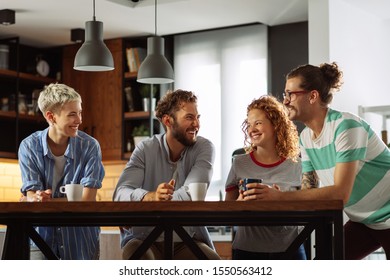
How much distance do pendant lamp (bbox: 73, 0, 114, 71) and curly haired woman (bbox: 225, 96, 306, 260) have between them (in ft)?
6.14

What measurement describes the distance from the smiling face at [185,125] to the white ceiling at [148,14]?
9.23 feet

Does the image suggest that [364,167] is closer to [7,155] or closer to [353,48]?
[353,48]

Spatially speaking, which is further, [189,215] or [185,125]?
[185,125]

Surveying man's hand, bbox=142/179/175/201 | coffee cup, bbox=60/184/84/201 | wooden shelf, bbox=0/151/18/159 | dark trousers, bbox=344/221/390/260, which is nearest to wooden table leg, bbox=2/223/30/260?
coffee cup, bbox=60/184/84/201

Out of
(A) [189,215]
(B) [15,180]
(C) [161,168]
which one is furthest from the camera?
(B) [15,180]

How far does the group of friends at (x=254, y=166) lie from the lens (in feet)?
10.6

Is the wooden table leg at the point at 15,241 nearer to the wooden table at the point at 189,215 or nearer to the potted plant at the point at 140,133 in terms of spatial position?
the wooden table at the point at 189,215

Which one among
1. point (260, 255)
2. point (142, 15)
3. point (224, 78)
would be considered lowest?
point (260, 255)

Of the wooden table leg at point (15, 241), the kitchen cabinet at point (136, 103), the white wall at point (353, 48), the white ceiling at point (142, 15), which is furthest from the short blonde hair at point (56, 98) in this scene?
the kitchen cabinet at point (136, 103)

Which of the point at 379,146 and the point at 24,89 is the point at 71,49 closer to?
the point at 24,89

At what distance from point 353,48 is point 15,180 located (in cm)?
345

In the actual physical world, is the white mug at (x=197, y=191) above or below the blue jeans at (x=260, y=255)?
above

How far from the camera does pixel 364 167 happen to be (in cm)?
329

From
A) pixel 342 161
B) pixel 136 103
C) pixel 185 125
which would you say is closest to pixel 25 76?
pixel 136 103
